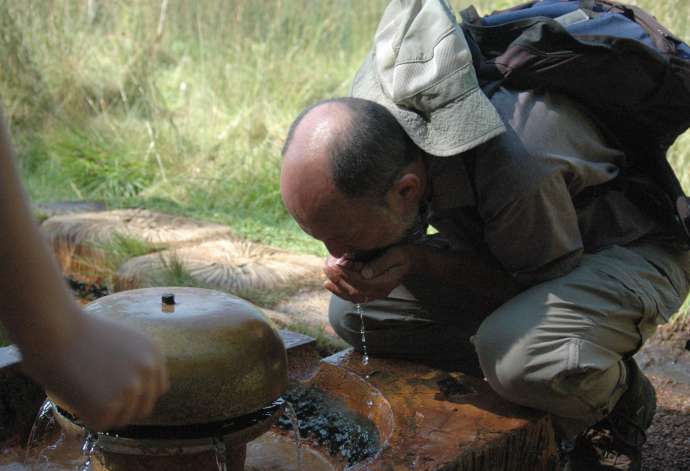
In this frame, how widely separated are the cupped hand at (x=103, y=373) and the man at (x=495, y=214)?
1.17m

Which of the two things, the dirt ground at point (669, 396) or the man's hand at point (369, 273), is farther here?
the dirt ground at point (669, 396)

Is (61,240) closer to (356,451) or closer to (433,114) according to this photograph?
(356,451)

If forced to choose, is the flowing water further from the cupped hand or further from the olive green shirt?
the cupped hand

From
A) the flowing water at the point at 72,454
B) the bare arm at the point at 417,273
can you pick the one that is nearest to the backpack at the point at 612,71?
the bare arm at the point at 417,273

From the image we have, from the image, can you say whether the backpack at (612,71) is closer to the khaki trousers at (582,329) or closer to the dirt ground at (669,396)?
the khaki trousers at (582,329)

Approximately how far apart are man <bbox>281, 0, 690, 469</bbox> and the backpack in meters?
0.06

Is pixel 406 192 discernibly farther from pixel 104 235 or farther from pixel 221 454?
pixel 104 235

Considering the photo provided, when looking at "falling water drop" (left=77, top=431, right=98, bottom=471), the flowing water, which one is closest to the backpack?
the flowing water

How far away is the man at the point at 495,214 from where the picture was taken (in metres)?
2.36

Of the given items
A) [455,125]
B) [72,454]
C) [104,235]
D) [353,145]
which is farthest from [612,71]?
[104,235]

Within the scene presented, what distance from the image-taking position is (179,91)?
796 cm

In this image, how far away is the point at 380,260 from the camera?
8.38 ft

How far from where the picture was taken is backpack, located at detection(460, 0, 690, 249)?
248 centimetres

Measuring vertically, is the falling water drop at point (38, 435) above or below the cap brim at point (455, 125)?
below
